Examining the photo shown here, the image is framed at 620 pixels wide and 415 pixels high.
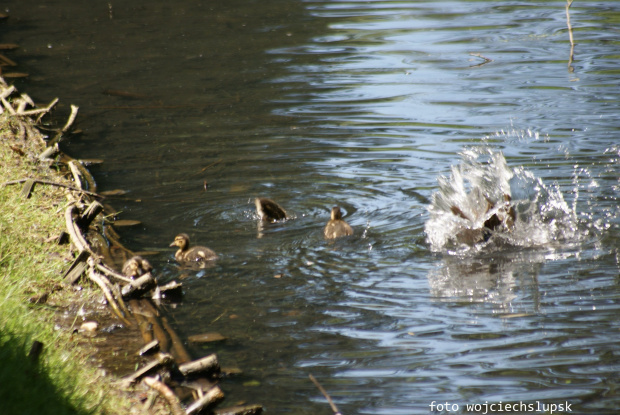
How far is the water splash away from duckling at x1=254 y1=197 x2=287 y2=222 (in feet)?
4.81

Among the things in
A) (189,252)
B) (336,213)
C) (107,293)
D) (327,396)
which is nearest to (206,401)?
(327,396)

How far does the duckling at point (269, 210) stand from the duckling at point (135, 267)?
1569mm

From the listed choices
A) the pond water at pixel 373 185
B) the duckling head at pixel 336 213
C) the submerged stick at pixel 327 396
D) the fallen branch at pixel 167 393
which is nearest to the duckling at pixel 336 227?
the duckling head at pixel 336 213

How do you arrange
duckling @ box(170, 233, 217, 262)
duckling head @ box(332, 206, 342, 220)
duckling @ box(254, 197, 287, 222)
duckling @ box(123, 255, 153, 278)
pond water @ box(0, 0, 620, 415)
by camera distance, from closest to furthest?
pond water @ box(0, 0, 620, 415) < duckling @ box(123, 255, 153, 278) < duckling @ box(170, 233, 217, 262) < duckling head @ box(332, 206, 342, 220) < duckling @ box(254, 197, 287, 222)

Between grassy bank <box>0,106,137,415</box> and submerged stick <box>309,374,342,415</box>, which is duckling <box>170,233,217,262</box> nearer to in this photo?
grassy bank <box>0,106,137,415</box>

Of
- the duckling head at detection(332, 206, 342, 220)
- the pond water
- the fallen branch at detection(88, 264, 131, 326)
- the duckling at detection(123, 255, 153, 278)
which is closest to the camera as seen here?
the pond water

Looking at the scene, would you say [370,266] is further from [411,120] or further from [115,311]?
[411,120]

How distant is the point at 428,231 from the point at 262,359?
8.43ft

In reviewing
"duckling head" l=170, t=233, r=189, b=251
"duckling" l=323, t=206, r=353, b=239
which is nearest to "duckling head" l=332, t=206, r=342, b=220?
"duckling" l=323, t=206, r=353, b=239

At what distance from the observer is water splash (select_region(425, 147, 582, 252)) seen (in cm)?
702

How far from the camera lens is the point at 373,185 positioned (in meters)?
8.51

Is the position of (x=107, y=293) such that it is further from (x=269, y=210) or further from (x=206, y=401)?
(x=269, y=210)

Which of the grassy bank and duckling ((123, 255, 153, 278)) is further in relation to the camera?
duckling ((123, 255, 153, 278))

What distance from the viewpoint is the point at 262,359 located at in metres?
5.20
